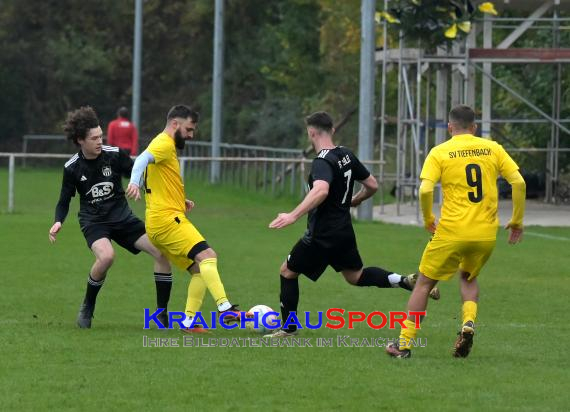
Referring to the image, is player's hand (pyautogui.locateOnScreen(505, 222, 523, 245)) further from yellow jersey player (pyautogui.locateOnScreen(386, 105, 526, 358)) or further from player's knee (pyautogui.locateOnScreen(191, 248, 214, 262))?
player's knee (pyautogui.locateOnScreen(191, 248, 214, 262))

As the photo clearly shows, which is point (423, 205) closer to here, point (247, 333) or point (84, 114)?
point (247, 333)

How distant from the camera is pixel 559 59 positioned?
81.3 feet

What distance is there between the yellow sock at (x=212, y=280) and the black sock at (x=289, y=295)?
0.45 metres

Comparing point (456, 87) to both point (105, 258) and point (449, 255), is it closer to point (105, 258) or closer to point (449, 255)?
point (105, 258)

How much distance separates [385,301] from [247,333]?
273 centimetres

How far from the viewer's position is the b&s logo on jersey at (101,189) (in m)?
11.0

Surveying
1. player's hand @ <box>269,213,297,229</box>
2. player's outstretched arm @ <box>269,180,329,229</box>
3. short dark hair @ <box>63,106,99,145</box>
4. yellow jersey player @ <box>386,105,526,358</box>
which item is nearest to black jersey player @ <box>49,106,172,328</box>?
short dark hair @ <box>63,106,99,145</box>

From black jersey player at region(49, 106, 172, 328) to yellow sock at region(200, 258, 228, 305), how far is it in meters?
0.71

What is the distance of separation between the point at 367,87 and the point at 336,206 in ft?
47.5

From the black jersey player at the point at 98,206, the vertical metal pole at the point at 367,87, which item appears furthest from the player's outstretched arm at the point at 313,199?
the vertical metal pole at the point at 367,87

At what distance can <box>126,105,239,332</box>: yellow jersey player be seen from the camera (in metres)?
10.5

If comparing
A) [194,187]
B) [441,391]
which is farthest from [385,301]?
[194,187]

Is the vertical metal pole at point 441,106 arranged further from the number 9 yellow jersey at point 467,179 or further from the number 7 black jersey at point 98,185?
the number 9 yellow jersey at point 467,179

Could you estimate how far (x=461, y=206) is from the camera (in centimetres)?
925
